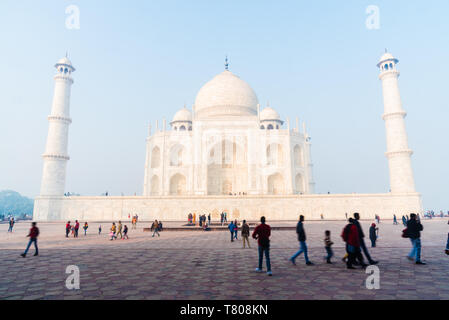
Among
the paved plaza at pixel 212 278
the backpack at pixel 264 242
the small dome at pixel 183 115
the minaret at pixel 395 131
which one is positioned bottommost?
the paved plaza at pixel 212 278

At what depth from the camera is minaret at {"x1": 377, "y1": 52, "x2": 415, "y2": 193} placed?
2658 centimetres

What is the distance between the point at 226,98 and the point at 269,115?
6521 mm

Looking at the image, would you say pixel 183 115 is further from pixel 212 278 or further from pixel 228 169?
pixel 212 278

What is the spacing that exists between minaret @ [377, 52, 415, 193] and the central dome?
53.5ft

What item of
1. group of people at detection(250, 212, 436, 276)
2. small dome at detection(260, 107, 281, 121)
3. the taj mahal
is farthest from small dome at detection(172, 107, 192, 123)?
group of people at detection(250, 212, 436, 276)

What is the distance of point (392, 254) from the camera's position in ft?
24.6

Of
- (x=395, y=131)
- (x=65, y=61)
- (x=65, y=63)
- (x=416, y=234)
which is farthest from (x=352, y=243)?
(x=65, y=61)

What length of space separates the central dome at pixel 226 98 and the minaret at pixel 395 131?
16.3m

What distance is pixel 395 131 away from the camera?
27906mm

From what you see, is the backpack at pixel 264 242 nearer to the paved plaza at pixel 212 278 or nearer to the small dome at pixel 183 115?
the paved plaza at pixel 212 278

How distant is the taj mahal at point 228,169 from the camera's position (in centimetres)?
2558

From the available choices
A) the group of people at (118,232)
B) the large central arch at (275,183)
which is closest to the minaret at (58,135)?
the group of people at (118,232)
